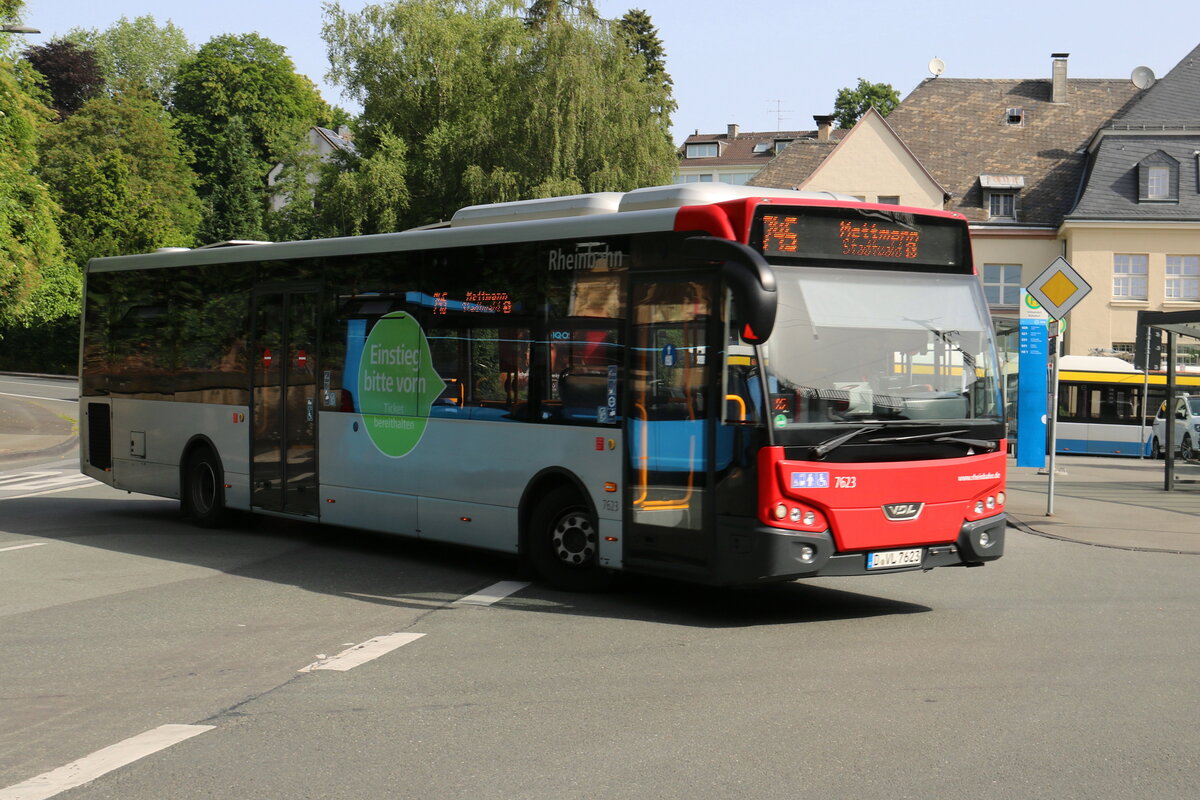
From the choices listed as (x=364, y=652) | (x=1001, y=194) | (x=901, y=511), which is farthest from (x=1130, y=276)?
(x=364, y=652)

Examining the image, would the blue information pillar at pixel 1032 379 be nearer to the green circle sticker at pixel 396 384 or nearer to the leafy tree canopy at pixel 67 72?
the green circle sticker at pixel 396 384

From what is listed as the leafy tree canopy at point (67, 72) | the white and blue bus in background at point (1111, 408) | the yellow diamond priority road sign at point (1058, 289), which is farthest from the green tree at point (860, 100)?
the yellow diamond priority road sign at point (1058, 289)

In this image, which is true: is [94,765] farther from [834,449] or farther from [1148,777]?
[834,449]

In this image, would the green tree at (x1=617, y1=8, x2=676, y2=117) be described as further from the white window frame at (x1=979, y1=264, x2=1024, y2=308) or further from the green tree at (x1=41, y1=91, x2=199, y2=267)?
the green tree at (x1=41, y1=91, x2=199, y2=267)

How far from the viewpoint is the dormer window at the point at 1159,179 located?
186 ft

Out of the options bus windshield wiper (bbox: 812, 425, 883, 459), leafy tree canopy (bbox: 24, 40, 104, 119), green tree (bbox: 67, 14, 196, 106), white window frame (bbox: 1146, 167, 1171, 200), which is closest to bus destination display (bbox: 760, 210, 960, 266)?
bus windshield wiper (bbox: 812, 425, 883, 459)

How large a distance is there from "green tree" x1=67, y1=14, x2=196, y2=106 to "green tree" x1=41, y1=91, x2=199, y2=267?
735 inches

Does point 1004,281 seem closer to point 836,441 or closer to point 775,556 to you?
point 836,441

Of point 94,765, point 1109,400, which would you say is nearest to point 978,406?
point 94,765

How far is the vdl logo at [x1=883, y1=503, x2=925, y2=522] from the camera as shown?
31.4 feet

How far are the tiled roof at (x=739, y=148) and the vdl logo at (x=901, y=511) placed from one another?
10911 centimetres

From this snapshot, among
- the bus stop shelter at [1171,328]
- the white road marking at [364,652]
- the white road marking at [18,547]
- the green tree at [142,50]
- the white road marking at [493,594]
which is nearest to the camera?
the white road marking at [364,652]

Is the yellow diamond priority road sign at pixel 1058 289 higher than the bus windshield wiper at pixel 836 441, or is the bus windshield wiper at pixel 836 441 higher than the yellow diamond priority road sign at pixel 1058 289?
the yellow diamond priority road sign at pixel 1058 289

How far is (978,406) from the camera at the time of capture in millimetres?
10055
